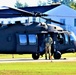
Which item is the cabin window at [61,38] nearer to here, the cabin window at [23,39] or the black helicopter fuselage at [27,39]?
the black helicopter fuselage at [27,39]

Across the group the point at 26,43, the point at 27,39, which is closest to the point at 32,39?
the point at 27,39

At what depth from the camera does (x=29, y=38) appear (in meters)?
34.2

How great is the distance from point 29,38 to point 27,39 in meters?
0.16

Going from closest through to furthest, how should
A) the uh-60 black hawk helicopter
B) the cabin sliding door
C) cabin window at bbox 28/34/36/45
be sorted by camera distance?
the uh-60 black hawk helicopter
the cabin sliding door
cabin window at bbox 28/34/36/45

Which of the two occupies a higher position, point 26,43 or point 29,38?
point 29,38

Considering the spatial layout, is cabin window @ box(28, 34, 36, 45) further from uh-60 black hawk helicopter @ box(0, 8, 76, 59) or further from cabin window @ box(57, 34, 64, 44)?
cabin window @ box(57, 34, 64, 44)

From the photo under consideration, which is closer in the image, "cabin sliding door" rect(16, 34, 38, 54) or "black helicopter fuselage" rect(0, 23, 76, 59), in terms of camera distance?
"black helicopter fuselage" rect(0, 23, 76, 59)

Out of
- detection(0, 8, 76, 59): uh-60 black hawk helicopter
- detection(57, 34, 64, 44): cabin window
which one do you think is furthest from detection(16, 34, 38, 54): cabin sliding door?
detection(57, 34, 64, 44): cabin window

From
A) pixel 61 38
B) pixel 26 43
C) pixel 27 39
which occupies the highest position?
pixel 27 39

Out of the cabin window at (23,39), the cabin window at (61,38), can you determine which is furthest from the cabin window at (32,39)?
the cabin window at (61,38)

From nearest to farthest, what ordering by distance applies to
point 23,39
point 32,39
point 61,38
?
point 23,39
point 32,39
point 61,38

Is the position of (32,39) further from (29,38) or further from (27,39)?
(27,39)

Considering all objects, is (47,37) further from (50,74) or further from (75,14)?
(75,14)

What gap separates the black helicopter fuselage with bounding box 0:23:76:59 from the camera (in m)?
33.7
